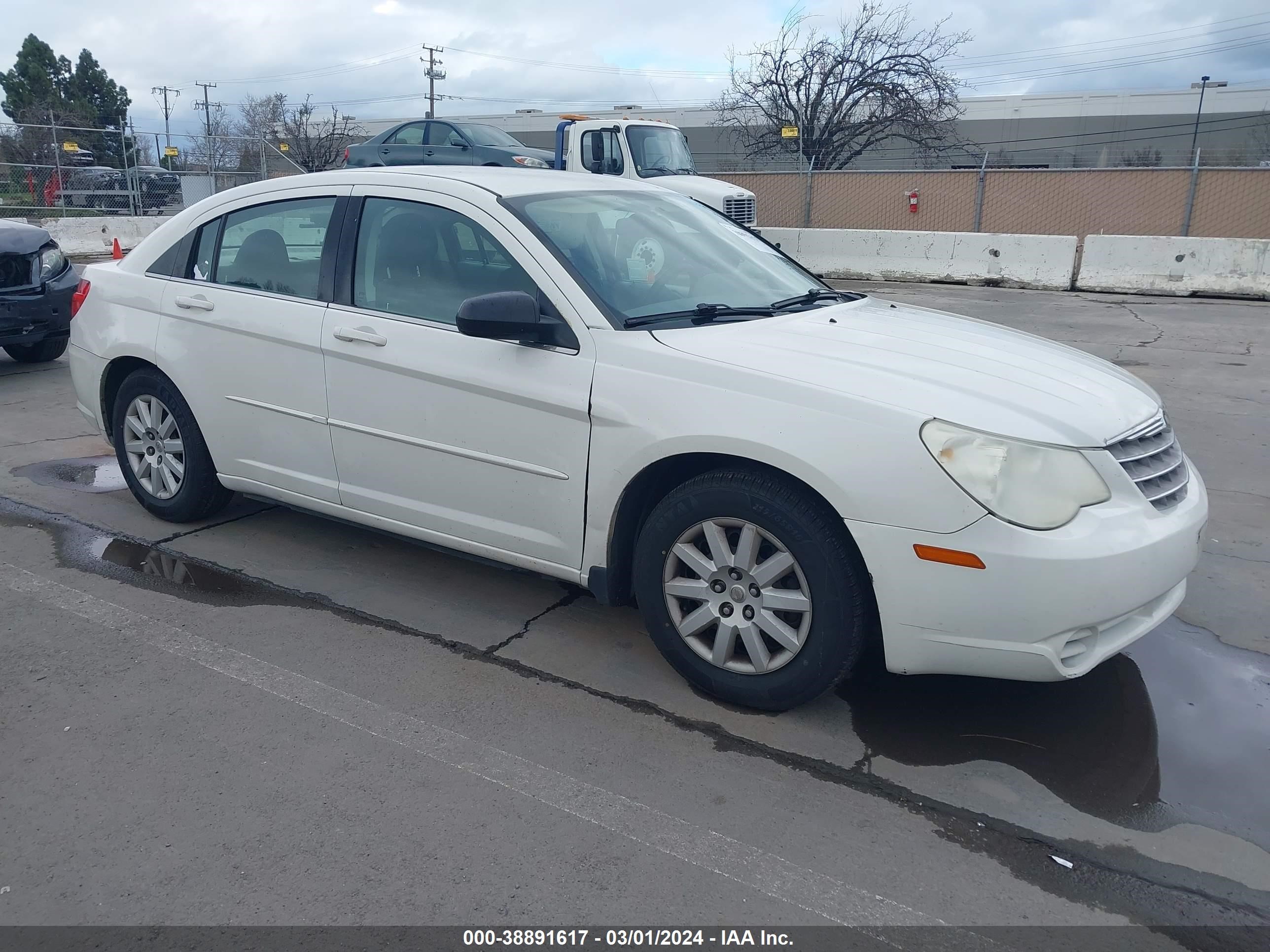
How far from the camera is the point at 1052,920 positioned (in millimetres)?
2531

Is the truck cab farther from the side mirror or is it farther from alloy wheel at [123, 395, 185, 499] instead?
the side mirror

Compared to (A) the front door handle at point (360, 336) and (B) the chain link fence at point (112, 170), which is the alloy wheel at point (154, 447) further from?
(B) the chain link fence at point (112, 170)

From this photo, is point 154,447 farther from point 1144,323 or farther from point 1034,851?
point 1144,323

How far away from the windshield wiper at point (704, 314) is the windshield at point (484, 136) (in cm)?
1349

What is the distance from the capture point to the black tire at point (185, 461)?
491 cm

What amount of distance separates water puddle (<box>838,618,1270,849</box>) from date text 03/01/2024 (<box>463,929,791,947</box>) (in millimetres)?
938

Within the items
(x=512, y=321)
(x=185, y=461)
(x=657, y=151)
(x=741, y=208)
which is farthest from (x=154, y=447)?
(x=741, y=208)

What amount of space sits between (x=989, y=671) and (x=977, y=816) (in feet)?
1.39

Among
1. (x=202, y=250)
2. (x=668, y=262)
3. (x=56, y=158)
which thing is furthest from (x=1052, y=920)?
(x=56, y=158)

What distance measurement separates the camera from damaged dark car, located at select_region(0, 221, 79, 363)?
849cm

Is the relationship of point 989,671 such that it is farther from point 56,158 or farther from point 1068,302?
point 56,158

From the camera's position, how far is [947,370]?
3385 millimetres

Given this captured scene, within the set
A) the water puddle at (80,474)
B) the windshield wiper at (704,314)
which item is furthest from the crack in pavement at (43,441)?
the windshield wiper at (704,314)

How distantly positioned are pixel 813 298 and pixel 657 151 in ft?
36.7
